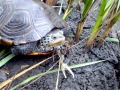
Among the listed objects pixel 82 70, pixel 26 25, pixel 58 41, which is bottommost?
pixel 82 70

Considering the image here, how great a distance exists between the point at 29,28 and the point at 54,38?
19 centimetres

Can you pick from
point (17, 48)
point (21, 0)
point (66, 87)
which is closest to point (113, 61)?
point (66, 87)

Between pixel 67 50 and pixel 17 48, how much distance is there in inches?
13.8

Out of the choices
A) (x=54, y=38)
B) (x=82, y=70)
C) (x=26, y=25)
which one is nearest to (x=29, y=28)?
(x=26, y=25)

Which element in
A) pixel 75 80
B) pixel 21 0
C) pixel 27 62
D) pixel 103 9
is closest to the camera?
pixel 103 9

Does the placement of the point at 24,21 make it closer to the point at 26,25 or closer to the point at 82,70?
the point at 26,25

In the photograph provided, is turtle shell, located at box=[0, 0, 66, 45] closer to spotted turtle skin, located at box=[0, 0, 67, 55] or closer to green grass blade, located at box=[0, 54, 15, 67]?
spotted turtle skin, located at box=[0, 0, 67, 55]

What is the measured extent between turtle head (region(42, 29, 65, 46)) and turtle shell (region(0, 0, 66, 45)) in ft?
0.16

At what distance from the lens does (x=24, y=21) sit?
1.56 meters

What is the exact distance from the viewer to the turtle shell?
5.07 ft

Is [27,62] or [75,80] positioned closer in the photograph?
[75,80]

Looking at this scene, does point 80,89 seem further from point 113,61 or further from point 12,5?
point 12,5

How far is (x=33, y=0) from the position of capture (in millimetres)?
1723

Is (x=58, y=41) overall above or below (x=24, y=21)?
below
